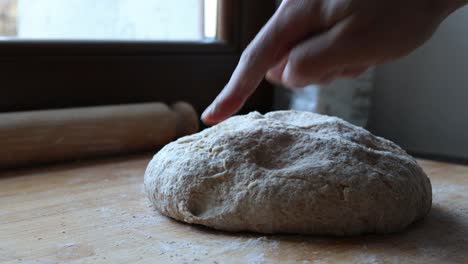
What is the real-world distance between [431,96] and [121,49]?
1.10 m

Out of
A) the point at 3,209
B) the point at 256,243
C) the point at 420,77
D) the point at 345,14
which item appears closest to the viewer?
the point at 345,14

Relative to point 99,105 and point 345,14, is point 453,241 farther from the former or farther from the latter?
point 99,105

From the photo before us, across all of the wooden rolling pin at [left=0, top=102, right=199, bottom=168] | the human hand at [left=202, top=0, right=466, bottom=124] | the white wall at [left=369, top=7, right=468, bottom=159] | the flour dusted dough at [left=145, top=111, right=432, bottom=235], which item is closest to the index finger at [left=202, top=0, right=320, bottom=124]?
the human hand at [left=202, top=0, right=466, bottom=124]

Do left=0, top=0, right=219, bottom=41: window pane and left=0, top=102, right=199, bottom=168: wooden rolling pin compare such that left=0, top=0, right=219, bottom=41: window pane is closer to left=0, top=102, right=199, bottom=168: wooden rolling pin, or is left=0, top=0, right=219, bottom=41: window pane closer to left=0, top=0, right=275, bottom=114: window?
left=0, top=0, right=275, bottom=114: window

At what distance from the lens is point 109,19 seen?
185 cm

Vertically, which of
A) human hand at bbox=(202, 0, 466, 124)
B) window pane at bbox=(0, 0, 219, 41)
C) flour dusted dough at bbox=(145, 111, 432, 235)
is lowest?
flour dusted dough at bbox=(145, 111, 432, 235)

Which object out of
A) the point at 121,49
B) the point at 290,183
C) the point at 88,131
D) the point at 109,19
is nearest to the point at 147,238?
the point at 290,183

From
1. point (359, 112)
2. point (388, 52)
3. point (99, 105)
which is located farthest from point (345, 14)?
point (359, 112)

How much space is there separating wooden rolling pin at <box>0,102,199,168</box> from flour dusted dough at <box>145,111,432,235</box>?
1.61 feet

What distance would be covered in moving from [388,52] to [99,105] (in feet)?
3.97

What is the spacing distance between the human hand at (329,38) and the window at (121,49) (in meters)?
0.95

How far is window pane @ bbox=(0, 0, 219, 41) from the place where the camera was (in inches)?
65.4

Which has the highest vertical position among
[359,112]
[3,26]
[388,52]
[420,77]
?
[388,52]

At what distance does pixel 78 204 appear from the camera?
1.17 m
